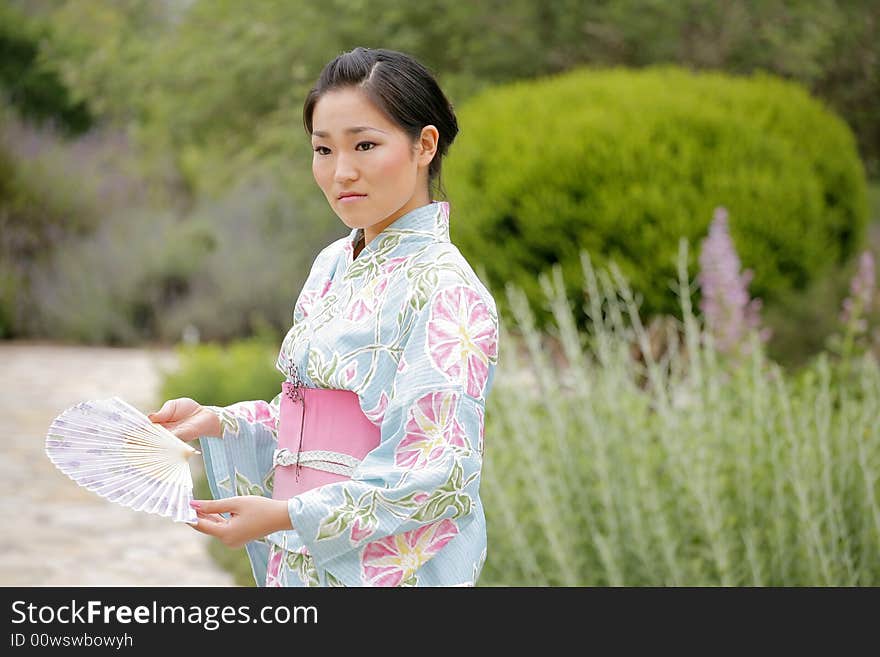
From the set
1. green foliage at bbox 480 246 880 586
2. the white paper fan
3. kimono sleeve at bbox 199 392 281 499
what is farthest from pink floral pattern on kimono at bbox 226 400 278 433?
green foliage at bbox 480 246 880 586

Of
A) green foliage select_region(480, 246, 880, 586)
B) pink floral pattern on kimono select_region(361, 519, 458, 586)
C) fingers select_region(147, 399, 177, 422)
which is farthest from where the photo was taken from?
green foliage select_region(480, 246, 880, 586)

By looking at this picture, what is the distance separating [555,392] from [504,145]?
9.41 feet

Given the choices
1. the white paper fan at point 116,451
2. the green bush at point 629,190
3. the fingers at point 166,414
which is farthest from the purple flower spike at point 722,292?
the white paper fan at point 116,451

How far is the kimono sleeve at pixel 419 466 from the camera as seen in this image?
1.34 meters

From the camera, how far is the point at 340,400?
1490 mm

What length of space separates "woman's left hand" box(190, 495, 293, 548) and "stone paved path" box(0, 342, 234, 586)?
2.47 m

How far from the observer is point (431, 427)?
1.37 metres

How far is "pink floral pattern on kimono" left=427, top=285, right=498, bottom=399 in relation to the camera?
1392 mm

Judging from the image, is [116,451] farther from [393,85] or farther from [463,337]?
[393,85]

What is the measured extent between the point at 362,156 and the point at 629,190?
15.1 feet

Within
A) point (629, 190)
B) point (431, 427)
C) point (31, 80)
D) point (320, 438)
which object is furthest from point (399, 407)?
point (31, 80)

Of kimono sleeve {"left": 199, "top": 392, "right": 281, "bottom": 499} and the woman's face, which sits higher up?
the woman's face

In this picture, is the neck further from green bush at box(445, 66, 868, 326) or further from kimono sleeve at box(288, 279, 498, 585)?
green bush at box(445, 66, 868, 326)

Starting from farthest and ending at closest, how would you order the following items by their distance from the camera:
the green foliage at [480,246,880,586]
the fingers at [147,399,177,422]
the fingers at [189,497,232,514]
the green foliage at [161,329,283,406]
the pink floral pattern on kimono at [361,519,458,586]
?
the green foliage at [161,329,283,406] < the green foliage at [480,246,880,586] < the fingers at [147,399,177,422] < the pink floral pattern on kimono at [361,519,458,586] < the fingers at [189,497,232,514]
